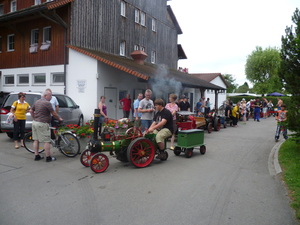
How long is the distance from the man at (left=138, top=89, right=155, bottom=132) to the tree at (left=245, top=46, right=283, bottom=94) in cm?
4982

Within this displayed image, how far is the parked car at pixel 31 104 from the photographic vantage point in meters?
9.43

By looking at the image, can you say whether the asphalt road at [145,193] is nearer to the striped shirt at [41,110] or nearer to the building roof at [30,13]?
the striped shirt at [41,110]

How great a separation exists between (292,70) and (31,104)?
8.71 m

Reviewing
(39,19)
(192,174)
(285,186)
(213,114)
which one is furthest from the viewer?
(39,19)

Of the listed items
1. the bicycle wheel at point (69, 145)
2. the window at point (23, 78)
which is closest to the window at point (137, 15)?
the window at point (23, 78)

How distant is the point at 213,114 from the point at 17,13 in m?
12.5

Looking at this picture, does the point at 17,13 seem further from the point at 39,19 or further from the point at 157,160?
the point at 157,160

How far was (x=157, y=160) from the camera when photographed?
7.18 meters

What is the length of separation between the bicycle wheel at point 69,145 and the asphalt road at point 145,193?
405mm

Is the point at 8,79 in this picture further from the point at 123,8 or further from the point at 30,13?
the point at 123,8

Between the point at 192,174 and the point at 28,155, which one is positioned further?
the point at 28,155

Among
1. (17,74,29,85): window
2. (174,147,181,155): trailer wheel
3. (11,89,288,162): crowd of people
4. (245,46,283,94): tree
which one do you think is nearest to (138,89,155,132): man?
(11,89,288,162): crowd of people

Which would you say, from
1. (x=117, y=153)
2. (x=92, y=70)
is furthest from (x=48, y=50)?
(x=117, y=153)

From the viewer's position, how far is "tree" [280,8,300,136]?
712 centimetres
